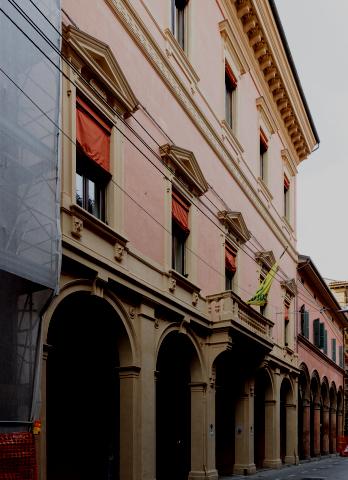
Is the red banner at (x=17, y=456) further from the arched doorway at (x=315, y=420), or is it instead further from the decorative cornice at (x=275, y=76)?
the arched doorway at (x=315, y=420)

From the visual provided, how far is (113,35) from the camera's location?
43.7 ft

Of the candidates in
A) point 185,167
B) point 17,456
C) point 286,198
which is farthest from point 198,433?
point 286,198

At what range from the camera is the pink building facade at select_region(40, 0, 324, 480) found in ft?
40.3

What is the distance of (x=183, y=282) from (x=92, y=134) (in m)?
4.88

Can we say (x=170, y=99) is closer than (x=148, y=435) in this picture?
No

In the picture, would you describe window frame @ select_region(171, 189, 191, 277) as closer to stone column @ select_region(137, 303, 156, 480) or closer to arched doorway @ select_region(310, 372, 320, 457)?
stone column @ select_region(137, 303, 156, 480)

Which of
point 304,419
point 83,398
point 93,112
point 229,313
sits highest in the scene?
point 93,112

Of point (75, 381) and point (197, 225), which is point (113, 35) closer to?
point (197, 225)

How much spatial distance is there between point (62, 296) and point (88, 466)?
16.7 ft

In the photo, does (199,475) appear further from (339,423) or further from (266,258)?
(339,423)

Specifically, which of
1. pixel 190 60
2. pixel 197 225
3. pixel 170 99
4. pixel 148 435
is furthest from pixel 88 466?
pixel 190 60

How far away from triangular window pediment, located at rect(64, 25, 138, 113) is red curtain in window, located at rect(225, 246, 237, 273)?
7354 millimetres

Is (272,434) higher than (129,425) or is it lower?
lower

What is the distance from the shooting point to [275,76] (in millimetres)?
25547
